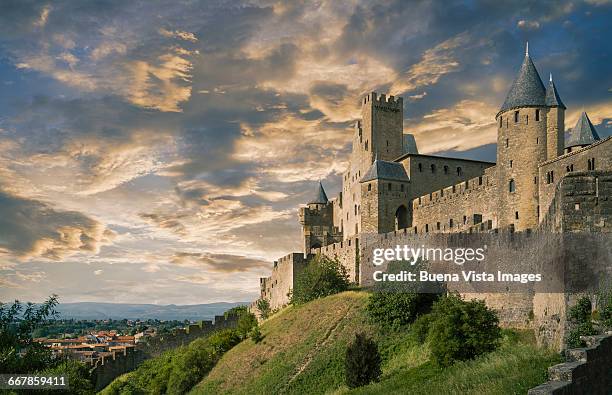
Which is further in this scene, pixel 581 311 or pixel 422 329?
pixel 422 329

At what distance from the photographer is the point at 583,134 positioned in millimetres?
41031

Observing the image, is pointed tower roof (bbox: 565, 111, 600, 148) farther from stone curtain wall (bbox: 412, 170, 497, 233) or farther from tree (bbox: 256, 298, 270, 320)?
tree (bbox: 256, 298, 270, 320)

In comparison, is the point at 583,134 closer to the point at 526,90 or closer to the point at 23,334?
the point at 526,90

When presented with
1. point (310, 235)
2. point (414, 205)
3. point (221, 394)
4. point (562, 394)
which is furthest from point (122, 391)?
point (562, 394)

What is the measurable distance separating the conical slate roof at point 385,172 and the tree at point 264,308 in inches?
567

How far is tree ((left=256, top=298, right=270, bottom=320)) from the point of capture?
191 ft

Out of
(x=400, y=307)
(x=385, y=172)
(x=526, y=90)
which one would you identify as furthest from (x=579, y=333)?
(x=385, y=172)

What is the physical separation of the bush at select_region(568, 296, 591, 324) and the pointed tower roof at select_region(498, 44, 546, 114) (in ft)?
77.2

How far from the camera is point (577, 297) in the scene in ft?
58.5

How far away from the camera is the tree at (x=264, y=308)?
191 feet

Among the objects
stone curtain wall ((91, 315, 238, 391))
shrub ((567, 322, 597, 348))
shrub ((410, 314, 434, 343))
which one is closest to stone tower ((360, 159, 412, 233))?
shrub ((410, 314, 434, 343))

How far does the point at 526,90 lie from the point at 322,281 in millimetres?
18660

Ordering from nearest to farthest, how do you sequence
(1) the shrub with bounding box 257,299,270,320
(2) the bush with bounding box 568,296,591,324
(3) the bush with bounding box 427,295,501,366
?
1. (2) the bush with bounding box 568,296,591,324
2. (3) the bush with bounding box 427,295,501,366
3. (1) the shrub with bounding box 257,299,270,320

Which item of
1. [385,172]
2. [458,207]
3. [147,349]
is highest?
[385,172]
